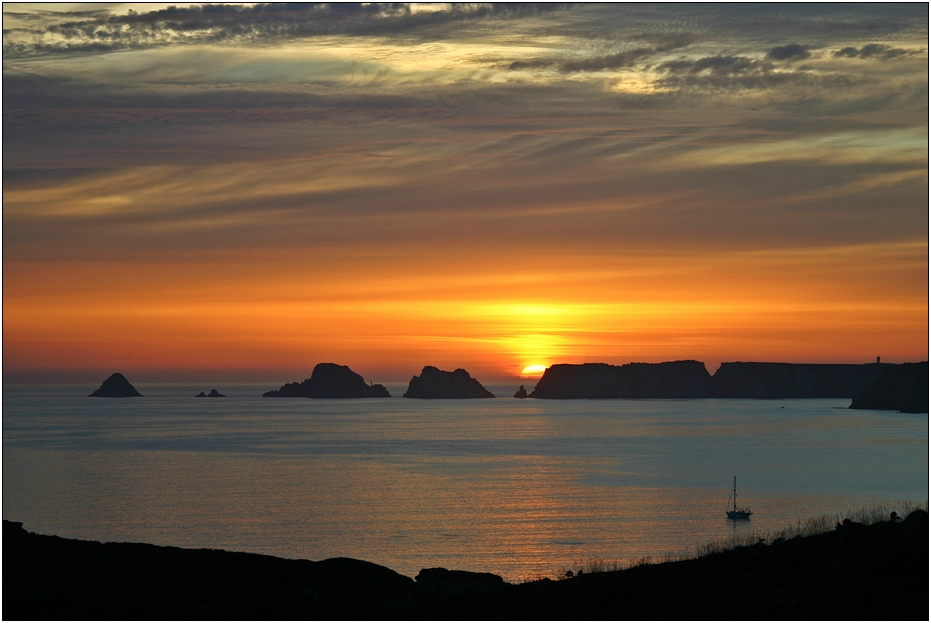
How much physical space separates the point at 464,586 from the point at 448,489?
48889mm

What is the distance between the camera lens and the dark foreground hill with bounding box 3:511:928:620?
1633 cm

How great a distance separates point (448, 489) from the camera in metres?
74.2

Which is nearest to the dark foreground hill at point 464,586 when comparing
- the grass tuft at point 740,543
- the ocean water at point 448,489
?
the grass tuft at point 740,543

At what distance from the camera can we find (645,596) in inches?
720

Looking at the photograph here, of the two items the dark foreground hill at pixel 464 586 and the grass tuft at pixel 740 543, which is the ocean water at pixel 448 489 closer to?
the grass tuft at pixel 740 543

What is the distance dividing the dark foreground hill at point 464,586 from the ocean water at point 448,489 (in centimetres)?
1334

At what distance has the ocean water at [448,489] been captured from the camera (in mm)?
51500

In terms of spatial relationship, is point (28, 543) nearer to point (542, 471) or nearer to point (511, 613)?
point (511, 613)

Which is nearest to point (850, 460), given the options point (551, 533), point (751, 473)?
point (751, 473)

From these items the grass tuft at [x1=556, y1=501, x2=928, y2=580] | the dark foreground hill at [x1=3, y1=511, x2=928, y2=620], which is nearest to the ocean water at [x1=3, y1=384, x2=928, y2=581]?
the grass tuft at [x1=556, y1=501, x2=928, y2=580]

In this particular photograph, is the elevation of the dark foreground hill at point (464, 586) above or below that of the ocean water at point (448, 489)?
above

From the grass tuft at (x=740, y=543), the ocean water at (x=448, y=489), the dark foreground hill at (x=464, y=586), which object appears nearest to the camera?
the dark foreground hill at (x=464, y=586)

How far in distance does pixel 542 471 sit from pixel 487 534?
36.4 m

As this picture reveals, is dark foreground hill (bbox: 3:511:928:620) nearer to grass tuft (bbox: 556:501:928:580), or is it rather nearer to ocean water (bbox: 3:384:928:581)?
grass tuft (bbox: 556:501:928:580)
